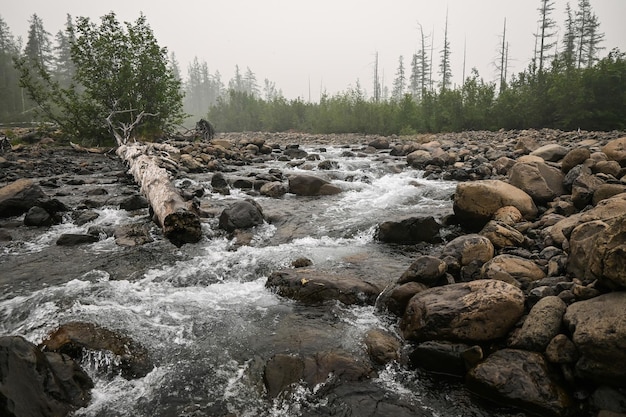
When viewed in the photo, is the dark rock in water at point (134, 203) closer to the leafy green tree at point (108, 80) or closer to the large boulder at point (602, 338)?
the large boulder at point (602, 338)

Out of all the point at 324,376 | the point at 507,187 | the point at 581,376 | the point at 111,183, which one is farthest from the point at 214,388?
the point at 111,183

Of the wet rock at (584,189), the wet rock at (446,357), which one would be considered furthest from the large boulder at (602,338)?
the wet rock at (584,189)

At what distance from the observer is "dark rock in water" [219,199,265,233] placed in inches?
282

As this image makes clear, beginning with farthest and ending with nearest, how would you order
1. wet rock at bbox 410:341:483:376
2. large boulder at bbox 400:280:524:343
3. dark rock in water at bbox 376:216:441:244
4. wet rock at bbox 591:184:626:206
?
dark rock in water at bbox 376:216:441:244 < wet rock at bbox 591:184:626:206 < large boulder at bbox 400:280:524:343 < wet rock at bbox 410:341:483:376

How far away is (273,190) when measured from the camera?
10016 millimetres

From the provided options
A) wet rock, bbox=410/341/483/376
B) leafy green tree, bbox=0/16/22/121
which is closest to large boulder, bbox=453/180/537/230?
wet rock, bbox=410/341/483/376

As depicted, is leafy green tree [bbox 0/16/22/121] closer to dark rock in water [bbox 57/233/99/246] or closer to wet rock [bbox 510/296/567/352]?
dark rock in water [bbox 57/233/99/246]

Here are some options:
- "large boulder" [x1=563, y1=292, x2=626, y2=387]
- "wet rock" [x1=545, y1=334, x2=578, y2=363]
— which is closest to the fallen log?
"wet rock" [x1=545, y1=334, x2=578, y2=363]

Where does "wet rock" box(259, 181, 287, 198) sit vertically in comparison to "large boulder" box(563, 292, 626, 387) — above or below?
above

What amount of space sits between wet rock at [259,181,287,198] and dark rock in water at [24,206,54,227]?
189 inches

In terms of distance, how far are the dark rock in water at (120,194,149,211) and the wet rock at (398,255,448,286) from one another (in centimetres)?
645

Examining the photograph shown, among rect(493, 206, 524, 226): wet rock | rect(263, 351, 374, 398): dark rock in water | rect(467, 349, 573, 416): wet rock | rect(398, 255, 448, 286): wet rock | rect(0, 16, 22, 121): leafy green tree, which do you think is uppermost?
rect(0, 16, 22, 121): leafy green tree

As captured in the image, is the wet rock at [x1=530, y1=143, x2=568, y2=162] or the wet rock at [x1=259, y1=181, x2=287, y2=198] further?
the wet rock at [x1=259, y1=181, x2=287, y2=198]

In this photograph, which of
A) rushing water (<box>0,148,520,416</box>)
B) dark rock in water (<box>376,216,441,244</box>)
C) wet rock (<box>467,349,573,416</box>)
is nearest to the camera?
wet rock (<box>467,349,573,416</box>)
